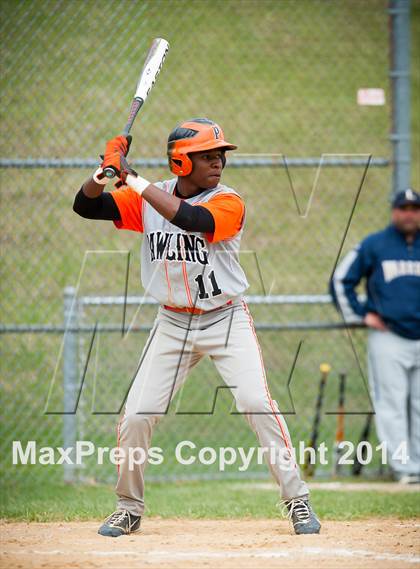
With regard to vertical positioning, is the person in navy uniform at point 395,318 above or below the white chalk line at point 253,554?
above

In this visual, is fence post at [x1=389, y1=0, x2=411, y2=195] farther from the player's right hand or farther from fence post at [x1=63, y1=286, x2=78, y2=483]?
the player's right hand

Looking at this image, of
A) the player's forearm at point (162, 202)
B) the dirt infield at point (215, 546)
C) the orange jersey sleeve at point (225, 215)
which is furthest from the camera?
the orange jersey sleeve at point (225, 215)

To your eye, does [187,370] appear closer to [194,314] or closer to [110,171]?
[194,314]

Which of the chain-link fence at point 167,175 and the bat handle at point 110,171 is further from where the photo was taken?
the chain-link fence at point 167,175

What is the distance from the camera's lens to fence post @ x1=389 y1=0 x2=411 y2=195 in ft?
21.8

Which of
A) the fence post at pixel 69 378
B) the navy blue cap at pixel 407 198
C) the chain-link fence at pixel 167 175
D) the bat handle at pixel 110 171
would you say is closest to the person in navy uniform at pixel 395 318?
the navy blue cap at pixel 407 198

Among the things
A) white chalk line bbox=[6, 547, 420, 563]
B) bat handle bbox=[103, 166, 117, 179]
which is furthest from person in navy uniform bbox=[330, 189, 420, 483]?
bat handle bbox=[103, 166, 117, 179]

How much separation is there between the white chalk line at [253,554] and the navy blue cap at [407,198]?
10.00 feet

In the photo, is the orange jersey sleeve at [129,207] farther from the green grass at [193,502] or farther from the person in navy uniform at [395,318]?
the person in navy uniform at [395,318]

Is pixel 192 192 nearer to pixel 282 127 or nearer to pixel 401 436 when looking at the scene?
pixel 401 436

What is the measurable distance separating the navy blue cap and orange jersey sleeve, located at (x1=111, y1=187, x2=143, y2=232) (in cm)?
244

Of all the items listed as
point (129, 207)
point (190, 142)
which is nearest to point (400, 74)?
point (190, 142)

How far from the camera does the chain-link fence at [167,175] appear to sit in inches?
270

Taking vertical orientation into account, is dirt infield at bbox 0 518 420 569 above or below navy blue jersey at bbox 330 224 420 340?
below
